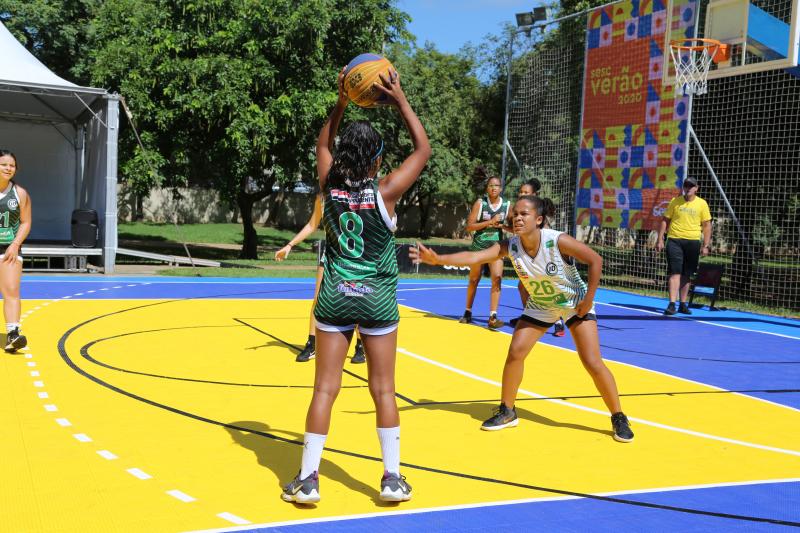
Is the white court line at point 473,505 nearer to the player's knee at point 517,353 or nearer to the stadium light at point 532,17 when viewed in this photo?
the player's knee at point 517,353

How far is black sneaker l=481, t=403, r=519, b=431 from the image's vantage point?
21.4ft

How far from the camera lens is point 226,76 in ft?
72.6

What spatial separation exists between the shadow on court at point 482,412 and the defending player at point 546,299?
29 centimetres

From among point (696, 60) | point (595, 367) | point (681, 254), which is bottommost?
point (595, 367)

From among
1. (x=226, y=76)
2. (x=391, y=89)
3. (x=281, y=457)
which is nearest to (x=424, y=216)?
(x=226, y=76)

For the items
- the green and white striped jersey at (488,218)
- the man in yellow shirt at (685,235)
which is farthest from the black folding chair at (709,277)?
the green and white striped jersey at (488,218)

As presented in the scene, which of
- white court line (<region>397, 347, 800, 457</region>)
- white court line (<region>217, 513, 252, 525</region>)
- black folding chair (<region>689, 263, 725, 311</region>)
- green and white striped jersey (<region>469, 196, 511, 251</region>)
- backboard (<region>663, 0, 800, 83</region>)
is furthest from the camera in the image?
black folding chair (<region>689, 263, 725, 311</region>)

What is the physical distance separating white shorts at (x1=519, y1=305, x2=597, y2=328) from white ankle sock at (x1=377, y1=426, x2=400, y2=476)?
2172mm

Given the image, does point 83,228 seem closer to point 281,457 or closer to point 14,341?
point 14,341

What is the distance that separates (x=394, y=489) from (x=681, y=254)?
11492 mm

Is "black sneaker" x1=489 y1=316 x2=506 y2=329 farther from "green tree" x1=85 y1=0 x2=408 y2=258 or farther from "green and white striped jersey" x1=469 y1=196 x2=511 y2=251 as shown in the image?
"green tree" x1=85 y1=0 x2=408 y2=258

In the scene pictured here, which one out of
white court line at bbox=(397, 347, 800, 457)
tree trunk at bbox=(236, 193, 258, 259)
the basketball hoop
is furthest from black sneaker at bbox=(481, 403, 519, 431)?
tree trunk at bbox=(236, 193, 258, 259)

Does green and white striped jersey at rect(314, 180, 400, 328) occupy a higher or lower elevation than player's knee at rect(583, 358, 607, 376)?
higher

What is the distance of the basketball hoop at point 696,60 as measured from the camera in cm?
1477
